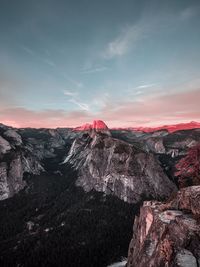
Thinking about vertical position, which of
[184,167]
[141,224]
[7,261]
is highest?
[184,167]

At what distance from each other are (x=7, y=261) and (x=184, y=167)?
15938 cm

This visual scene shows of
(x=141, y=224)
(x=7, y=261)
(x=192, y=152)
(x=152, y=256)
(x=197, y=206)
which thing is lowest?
(x=7, y=261)

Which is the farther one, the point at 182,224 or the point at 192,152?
the point at 192,152

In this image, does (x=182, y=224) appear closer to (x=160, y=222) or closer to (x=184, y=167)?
(x=160, y=222)

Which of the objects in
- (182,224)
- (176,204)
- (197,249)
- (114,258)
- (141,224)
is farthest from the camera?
(114,258)

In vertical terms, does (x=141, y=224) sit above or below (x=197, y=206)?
below

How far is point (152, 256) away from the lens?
63.2 metres

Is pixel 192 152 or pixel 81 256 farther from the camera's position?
pixel 81 256

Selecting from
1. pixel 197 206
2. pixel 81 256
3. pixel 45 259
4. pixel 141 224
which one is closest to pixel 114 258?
pixel 81 256

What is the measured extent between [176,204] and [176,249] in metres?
24.8

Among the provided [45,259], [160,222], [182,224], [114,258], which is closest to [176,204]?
[160,222]

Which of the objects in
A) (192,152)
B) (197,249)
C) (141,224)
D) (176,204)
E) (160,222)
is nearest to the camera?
(197,249)

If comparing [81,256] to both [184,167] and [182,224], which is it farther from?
[182,224]

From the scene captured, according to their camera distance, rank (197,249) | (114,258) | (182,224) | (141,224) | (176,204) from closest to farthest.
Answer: (197,249) < (182,224) < (176,204) < (141,224) < (114,258)
